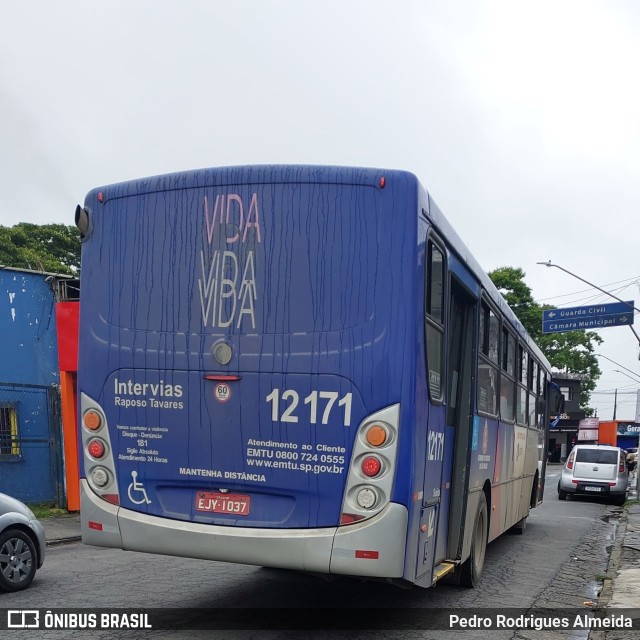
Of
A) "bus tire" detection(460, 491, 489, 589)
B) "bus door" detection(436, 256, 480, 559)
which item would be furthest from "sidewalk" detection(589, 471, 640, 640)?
"bus door" detection(436, 256, 480, 559)

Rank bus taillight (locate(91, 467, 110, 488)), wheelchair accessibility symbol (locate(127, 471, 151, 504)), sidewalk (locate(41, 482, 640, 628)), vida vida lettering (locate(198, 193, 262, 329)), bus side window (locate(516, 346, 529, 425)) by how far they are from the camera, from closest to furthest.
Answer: vida vida lettering (locate(198, 193, 262, 329)) < wheelchair accessibility symbol (locate(127, 471, 151, 504)) < bus taillight (locate(91, 467, 110, 488)) < sidewalk (locate(41, 482, 640, 628)) < bus side window (locate(516, 346, 529, 425))

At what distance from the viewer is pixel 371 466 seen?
5238 millimetres

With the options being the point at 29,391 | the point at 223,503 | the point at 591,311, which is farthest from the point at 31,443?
the point at 591,311

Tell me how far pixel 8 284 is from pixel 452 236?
1080cm

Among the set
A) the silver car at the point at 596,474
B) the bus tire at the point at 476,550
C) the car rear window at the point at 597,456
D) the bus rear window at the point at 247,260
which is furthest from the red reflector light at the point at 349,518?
the car rear window at the point at 597,456

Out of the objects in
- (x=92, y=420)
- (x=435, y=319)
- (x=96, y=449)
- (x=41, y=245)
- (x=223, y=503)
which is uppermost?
(x=41, y=245)

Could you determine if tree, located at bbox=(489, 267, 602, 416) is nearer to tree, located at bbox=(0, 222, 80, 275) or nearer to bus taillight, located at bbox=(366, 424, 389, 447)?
tree, located at bbox=(0, 222, 80, 275)

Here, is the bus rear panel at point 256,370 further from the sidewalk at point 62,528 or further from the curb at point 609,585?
the sidewalk at point 62,528

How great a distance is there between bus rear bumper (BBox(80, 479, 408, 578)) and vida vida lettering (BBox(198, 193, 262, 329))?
144 cm

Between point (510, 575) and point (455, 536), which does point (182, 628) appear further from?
point (510, 575)

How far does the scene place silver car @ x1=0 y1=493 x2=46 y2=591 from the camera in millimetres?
7352

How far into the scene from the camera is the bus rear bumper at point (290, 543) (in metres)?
5.16

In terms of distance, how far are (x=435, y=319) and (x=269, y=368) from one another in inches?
52.0

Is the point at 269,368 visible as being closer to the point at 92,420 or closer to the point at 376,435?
the point at 376,435
